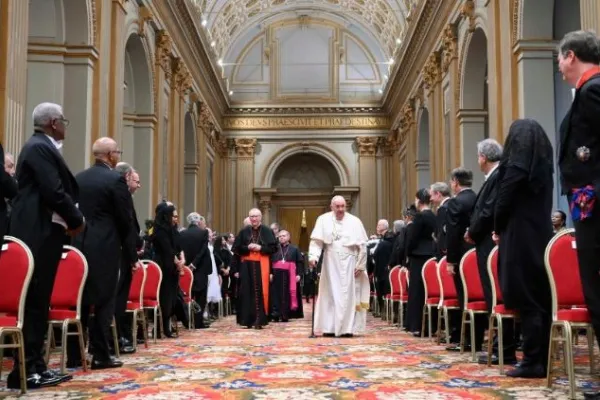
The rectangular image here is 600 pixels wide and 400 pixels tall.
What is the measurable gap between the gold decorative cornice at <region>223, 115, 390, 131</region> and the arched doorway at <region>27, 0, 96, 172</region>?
53.5ft

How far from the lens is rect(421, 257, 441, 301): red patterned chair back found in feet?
25.5

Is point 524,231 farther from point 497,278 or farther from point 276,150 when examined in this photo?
point 276,150

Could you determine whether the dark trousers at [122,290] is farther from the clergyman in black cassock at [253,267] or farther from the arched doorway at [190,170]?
the arched doorway at [190,170]

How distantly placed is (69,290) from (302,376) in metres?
1.73

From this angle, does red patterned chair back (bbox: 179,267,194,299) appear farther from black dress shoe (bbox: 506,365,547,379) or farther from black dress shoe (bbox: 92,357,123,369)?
black dress shoe (bbox: 506,365,547,379)

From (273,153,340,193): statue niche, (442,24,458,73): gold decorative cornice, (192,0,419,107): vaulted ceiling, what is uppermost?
(192,0,419,107): vaulted ceiling

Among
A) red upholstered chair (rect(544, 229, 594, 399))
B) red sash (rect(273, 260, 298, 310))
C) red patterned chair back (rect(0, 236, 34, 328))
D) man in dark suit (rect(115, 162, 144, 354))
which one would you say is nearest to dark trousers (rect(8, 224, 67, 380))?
red patterned chair back (rect(0, 236, 34, 328))

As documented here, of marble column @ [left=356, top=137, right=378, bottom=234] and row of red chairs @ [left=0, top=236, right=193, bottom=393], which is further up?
marble column @ [left=356, top=137, right=378, bottom=234]

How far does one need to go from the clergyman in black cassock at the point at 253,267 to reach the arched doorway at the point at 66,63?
265cm

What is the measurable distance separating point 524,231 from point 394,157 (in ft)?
72.2

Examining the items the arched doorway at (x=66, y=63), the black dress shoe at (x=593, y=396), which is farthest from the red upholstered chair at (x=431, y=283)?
the arched doorway at (x=66, y=63)

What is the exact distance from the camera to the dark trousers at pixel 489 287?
5379 millimetres

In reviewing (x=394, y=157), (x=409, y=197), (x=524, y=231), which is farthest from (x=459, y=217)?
(x=394, y=157)

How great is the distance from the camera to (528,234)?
4.58 metres
